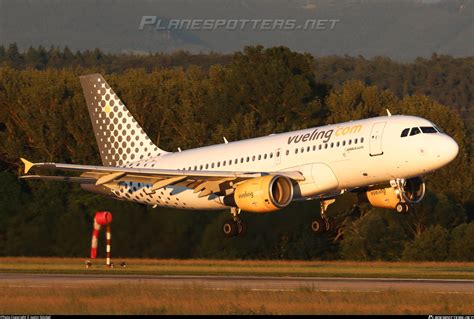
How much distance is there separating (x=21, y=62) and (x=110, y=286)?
164m

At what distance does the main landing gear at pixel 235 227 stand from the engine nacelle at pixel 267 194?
2.09 metres

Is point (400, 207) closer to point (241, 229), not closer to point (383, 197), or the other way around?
point (383, 197)

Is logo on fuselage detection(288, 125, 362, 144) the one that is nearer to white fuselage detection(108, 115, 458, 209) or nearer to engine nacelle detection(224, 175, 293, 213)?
white fuselage detection(108, 115, 458, 209)

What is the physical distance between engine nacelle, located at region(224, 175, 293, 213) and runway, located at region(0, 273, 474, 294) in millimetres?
4402

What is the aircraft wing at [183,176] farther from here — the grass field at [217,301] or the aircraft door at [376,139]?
the grass field at [217,301]

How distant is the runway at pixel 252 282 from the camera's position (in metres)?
34.0

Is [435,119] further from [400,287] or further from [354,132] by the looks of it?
[400,287]

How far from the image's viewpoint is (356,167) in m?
41.7

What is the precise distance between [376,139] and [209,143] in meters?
40.9

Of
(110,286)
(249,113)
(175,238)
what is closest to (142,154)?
(175,238)

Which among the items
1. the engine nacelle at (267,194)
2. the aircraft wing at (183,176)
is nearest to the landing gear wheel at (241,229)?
the aircraft wing at (183,176)

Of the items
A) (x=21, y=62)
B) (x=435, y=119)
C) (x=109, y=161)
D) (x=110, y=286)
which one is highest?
(x=21, y=62)

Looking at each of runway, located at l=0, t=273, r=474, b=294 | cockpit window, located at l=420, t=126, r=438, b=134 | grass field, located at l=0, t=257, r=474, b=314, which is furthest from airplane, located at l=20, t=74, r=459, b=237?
grass field, located at l=0, t=257, r=474, b=314

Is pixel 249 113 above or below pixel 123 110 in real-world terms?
above
